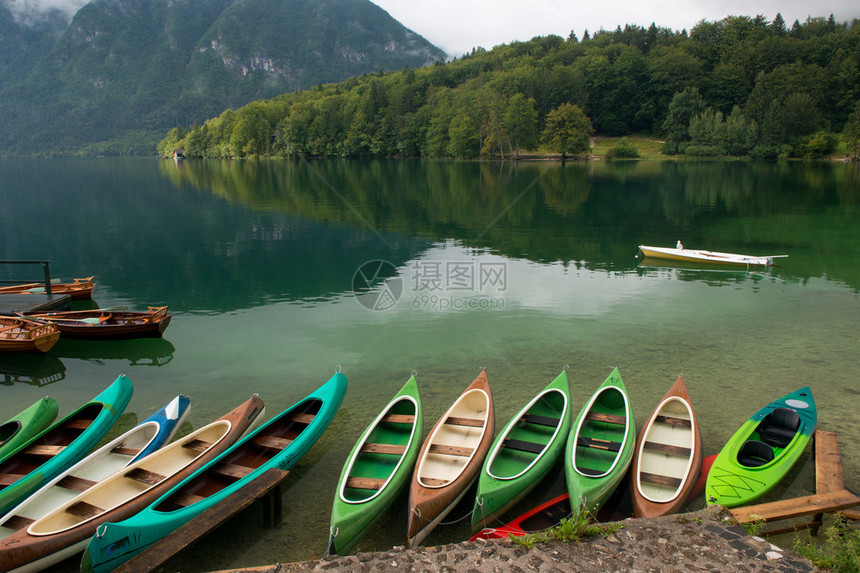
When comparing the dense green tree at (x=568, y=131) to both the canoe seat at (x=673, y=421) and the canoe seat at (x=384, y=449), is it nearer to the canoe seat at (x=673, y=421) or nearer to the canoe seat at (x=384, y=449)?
the canoe seat at (x=673, y=421)

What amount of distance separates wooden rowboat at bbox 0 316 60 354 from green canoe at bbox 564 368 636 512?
15.4m

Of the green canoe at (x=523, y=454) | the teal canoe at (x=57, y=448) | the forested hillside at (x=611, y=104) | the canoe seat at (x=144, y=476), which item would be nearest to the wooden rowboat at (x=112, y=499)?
the canoe seat at (x=144, y=476)

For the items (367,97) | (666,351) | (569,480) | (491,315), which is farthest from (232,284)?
(367,97)

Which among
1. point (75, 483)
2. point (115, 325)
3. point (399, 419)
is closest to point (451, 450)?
point (399, 419)

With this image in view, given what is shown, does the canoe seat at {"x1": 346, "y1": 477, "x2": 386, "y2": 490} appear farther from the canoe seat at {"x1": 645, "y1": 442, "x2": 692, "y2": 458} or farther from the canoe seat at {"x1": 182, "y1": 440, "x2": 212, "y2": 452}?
the canoe seat at {"x1": 645, "y1": 442, "x2": 692, "y2": 458}

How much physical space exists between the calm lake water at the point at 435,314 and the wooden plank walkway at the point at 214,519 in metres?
0.49

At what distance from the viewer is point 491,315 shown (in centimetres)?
2019

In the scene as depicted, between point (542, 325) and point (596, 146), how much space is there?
135 metres

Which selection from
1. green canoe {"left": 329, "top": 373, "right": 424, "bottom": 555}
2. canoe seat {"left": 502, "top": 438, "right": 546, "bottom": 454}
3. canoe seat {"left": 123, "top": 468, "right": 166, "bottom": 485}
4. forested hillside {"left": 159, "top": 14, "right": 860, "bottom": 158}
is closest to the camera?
A: green canoe {"left": 329, "top": 373, "right": 424, "bottom": 555}

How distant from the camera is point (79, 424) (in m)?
10.6

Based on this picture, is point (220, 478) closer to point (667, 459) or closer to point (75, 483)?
point (75, 483)

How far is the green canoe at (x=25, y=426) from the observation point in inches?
398

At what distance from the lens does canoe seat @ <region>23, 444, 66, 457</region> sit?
371 inches

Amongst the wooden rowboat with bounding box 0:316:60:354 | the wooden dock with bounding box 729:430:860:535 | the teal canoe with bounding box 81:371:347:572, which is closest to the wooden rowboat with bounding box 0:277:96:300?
the wooden rowboat with bounding box 0:316:60:354
